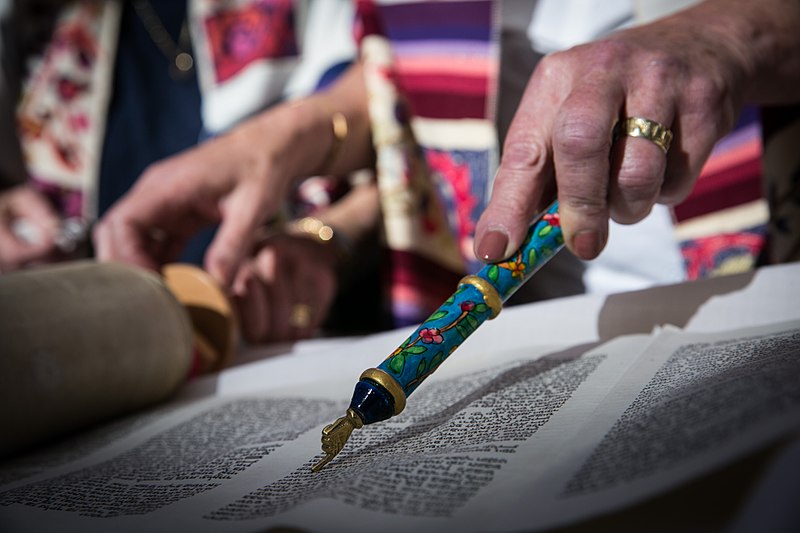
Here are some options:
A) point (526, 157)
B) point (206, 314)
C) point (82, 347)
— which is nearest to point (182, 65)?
point (206, 314)

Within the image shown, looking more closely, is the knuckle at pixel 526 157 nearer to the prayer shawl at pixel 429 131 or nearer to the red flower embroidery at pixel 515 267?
the red flower embroidery at pixel 515 267

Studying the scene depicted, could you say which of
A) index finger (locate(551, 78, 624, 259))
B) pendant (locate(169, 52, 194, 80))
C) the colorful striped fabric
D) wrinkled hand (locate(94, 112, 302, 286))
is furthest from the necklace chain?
index finger (locate(551, 78, 624, 259))

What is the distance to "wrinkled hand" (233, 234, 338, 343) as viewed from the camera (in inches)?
29.8

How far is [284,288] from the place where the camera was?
2.56 feet

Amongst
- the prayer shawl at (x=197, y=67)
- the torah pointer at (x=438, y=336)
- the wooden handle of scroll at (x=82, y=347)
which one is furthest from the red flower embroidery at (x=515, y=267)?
the prayer shawl at (x=197, y=67)

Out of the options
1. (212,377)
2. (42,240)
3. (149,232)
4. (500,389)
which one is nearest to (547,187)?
(500,389)

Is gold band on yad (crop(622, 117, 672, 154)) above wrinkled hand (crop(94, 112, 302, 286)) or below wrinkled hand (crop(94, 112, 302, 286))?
above

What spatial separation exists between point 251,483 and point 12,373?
0.70 ft

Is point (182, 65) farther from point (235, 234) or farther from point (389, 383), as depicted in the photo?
point (389, 383)

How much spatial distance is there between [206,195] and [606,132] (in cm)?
48

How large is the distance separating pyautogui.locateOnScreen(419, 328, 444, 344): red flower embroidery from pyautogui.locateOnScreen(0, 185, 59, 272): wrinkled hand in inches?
31.4

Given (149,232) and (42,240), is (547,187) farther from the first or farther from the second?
(42,240)

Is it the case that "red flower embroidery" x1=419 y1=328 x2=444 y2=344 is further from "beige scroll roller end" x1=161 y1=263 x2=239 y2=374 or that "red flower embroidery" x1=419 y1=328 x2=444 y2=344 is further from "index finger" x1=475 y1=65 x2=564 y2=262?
"beige scroll roller end" x1=161 y1=263 x2=239 y2=374

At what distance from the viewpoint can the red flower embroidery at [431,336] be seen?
359 mm
